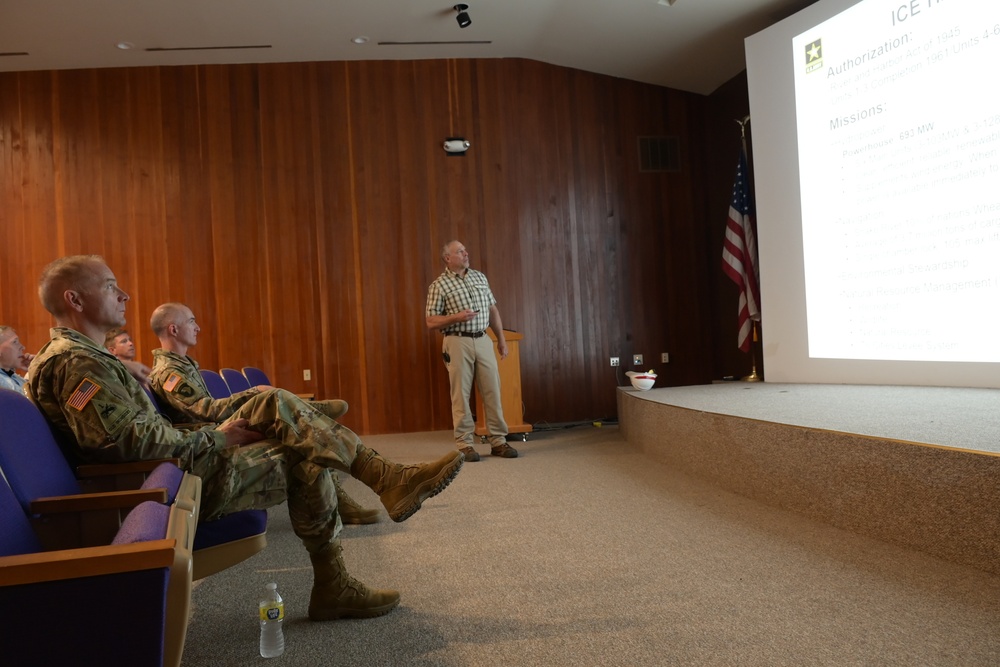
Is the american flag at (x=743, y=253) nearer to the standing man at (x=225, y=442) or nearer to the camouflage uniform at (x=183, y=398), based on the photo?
the camouflage uniform at (x=183, y=398)

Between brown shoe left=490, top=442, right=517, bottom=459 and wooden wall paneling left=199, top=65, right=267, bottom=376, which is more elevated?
wooden wall paneling left=199, top=65, right=267, bottom=376

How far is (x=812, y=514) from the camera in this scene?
2.92 metres

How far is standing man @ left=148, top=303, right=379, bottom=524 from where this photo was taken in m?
2.72

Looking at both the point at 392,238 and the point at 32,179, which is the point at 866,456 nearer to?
the point at 392,238

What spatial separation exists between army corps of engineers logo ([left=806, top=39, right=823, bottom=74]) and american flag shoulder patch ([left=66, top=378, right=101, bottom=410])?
4.77 metres

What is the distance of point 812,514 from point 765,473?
344mm

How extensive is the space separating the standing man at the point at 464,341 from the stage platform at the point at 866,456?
4.44 feet

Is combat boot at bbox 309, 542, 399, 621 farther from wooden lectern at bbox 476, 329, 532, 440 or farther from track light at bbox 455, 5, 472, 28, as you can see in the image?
track light at bbox 455, 5, 472, 28

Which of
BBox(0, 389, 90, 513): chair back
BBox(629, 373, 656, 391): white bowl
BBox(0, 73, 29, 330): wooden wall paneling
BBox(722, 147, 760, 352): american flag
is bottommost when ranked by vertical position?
BBox(629, 373, 656, 391): white bowl

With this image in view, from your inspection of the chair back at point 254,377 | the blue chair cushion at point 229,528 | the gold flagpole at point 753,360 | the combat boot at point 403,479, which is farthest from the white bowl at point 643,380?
the blue chair cushion at point 229,528

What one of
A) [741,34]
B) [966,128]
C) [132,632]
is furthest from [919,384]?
[132,632]

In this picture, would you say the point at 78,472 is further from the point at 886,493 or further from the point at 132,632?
the point at 886,493

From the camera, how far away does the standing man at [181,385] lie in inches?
107

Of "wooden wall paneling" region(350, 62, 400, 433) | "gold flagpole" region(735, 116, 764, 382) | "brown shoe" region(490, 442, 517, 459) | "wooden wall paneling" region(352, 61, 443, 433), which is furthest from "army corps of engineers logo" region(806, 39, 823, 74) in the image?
"wooden wall paneling" region(350, 62, 400, 433)
